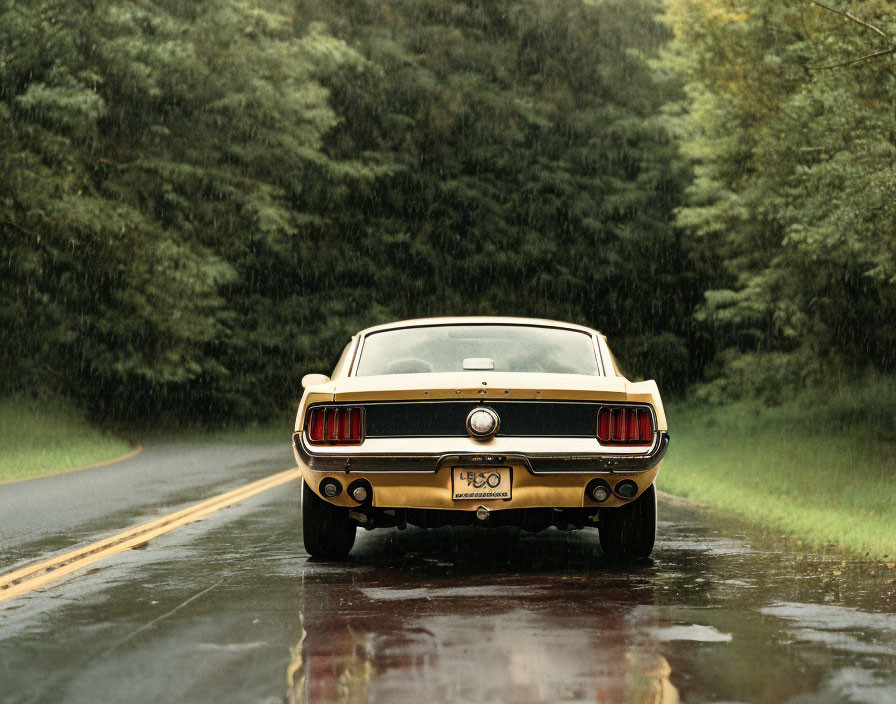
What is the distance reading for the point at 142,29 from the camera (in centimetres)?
2781

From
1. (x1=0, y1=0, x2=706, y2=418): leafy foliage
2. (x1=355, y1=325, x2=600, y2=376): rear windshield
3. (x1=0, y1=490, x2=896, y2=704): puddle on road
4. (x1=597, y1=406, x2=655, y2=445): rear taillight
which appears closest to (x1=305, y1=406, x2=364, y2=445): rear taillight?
(x1=355, y1=325, x2=600, y2=376): rear windshield

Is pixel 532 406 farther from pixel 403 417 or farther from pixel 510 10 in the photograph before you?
pixel 510 10

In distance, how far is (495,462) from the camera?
7637 millimetres

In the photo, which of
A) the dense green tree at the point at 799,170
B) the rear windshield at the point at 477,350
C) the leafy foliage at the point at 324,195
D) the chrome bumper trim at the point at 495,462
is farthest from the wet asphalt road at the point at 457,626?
the leafy foliage at the point at 324,195

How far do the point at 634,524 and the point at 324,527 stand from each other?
6.97 feet

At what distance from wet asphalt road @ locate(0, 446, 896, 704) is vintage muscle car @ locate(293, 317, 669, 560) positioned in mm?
478

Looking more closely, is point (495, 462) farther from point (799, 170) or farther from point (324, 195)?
point (324, 195)

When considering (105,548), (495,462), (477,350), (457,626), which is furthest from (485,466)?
(105,548)

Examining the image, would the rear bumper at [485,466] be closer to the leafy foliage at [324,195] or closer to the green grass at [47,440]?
the green grass at [47,440]

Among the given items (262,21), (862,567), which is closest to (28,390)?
(262,21)

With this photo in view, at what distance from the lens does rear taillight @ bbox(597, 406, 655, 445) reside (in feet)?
25.7

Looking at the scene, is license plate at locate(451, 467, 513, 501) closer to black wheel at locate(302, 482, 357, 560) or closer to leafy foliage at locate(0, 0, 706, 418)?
black wheel at locate(302, 482, 357, 560)

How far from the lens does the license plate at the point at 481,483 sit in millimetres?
7668

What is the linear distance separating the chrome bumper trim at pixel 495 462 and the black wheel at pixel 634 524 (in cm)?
68
